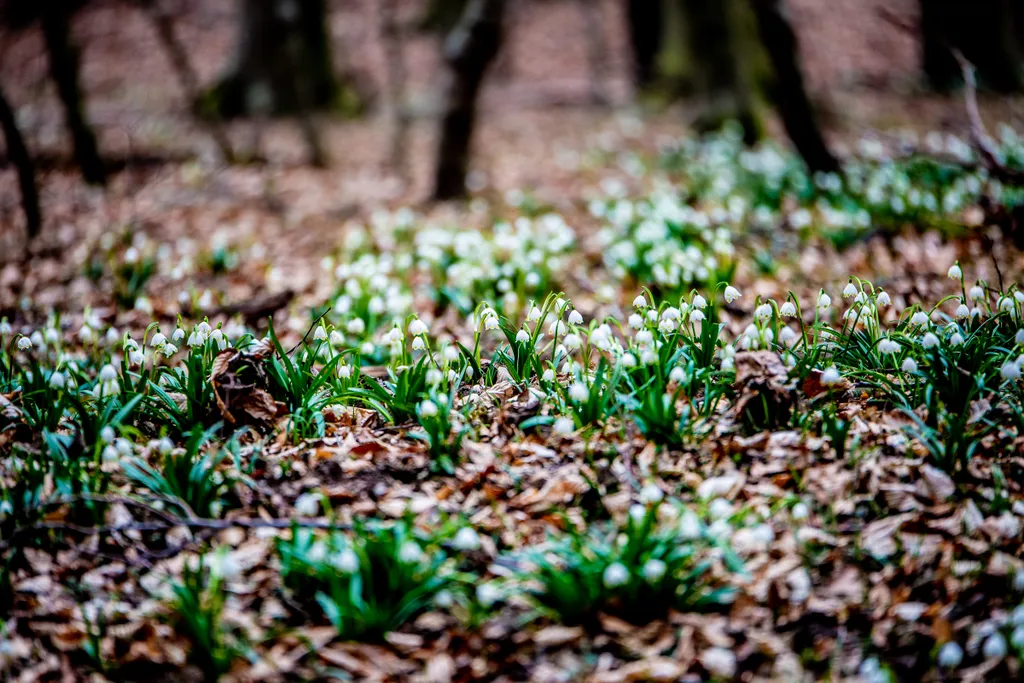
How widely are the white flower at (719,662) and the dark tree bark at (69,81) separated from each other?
716 centimetres

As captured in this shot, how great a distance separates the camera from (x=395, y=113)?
682 cm

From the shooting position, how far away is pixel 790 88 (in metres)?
5.73

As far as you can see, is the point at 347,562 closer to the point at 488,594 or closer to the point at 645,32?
the point at 488,594

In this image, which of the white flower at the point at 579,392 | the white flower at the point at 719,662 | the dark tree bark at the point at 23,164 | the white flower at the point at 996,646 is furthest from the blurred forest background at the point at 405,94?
the white flower at the point at 719,662

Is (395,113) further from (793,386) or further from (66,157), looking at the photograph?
(793,386)

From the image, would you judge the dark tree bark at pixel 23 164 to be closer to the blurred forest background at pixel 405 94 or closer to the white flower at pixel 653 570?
the blurred forest background at pixel 405 94

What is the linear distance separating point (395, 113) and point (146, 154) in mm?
3219

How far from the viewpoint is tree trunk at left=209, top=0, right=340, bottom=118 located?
31.0 feet

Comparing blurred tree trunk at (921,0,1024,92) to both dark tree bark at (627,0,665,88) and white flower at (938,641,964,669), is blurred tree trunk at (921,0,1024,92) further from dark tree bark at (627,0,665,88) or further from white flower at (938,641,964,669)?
white flower at (938,641,964,669)

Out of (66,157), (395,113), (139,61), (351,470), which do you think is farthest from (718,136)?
(139,61)

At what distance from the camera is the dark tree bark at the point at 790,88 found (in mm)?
5621

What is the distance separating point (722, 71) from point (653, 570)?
22.5 ft

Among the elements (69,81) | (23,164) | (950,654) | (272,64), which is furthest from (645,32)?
(950,654)

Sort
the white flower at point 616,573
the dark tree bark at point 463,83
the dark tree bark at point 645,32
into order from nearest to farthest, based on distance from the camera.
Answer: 1. the white flower at point 616,573
2. the dark tree bark at point 463,83
3. the dark tree bark at point 645,32
